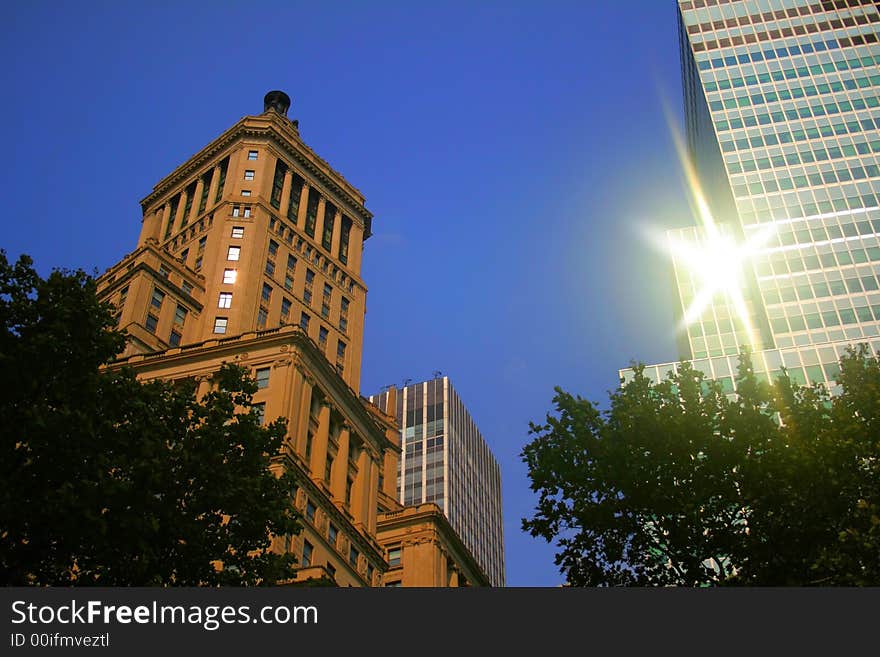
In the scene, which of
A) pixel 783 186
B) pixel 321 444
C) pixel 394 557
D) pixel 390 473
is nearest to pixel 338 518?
pixel 321 444

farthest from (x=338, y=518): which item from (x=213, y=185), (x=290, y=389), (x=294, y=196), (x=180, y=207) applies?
(x=180, y=207)

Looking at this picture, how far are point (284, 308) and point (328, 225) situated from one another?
16.2m

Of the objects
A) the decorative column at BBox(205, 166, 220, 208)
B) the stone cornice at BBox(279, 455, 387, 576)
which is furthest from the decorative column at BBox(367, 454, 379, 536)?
the decorative column at BBox(205, 166, 220, 208)

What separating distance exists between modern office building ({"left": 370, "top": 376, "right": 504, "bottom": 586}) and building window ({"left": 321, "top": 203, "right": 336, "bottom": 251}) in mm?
44868

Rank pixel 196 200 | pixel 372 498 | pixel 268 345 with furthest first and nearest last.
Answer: pixel 196 200, pixel 372 498, pixel 268 345

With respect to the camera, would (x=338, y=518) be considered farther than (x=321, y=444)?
No

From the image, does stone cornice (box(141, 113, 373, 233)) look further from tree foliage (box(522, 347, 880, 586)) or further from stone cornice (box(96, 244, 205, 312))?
tree foliage (box(522, 347, 880, 586))

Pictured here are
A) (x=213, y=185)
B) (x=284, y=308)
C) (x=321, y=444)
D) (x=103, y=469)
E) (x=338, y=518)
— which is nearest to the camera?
(x=103, y=469)

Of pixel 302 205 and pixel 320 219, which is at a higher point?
pixel 302 205

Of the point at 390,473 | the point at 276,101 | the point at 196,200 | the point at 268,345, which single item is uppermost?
the point at 276,101

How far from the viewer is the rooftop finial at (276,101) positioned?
101594 millimetres

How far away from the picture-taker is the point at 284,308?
251 feet

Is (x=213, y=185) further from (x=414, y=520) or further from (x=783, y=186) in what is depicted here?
(x=783, y=186)

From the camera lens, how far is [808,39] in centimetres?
10438
